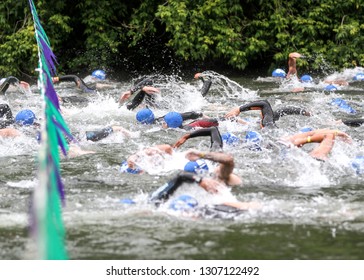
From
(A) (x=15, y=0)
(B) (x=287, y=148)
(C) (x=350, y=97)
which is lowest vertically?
(C) (x=350, y=97)

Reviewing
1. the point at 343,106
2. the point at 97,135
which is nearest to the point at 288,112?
the point at 343,106

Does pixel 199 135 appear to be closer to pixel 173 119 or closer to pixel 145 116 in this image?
pixel 173 119

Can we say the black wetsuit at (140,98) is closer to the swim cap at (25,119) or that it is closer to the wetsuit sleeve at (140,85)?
the wetsuit sleeve at (140,85)

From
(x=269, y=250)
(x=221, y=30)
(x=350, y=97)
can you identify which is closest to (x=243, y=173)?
(x=269, y=250)

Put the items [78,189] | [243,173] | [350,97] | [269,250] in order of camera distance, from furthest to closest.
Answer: [350,97] < [243,173] < [78,189] < [269,250]

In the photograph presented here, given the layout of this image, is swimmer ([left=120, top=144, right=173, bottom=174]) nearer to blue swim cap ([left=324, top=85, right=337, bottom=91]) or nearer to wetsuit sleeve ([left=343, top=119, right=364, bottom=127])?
wetsuit sleeve ([left=343, top=119, right=364, bottom=127])

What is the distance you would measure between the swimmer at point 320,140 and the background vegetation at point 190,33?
8040 millimetres

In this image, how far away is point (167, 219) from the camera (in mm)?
5910

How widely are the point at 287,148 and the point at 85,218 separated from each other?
2860mm

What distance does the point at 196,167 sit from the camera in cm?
704

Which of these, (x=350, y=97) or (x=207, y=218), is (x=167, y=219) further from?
(x=350, y=97)

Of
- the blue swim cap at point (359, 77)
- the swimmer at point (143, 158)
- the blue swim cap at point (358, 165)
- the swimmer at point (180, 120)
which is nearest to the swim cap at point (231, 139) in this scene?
the swimmer at point (180, 120)

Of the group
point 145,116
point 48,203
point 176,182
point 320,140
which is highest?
point 48,203

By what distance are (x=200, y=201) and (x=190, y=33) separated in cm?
1004
